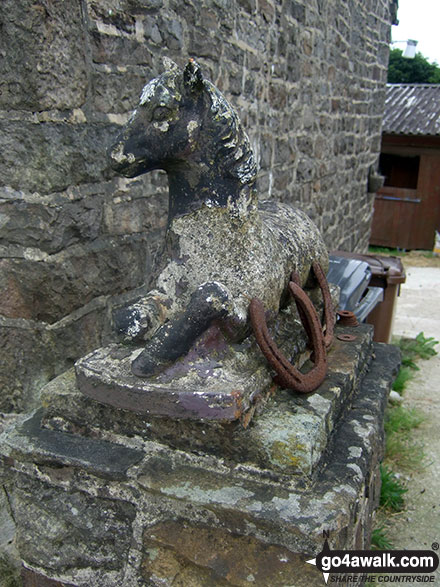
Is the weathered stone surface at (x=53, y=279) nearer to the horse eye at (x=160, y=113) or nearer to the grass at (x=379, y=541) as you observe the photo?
the horse eye at (x=160, y=113)

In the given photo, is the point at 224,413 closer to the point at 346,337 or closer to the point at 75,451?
the point at 75,451

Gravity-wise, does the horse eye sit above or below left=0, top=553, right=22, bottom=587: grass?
above

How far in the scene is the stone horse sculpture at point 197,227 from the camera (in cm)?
156

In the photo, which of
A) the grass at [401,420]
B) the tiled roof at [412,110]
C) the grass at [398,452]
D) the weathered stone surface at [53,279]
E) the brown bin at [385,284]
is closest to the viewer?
the weathered stone surface at [53,279]

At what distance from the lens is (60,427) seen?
180 cm

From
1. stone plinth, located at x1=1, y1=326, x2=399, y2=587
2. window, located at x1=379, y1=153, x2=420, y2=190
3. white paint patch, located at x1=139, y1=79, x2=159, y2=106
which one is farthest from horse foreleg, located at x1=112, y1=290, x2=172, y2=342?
window, located at x1=379, y1=153, x2=420, y2=190

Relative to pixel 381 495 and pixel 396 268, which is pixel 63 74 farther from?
pixel 396 268

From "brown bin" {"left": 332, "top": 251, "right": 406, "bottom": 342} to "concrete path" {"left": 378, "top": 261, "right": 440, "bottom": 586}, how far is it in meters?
0.53

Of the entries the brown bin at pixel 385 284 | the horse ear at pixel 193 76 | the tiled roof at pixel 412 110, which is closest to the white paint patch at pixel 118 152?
the horse ear at pixel 193 76

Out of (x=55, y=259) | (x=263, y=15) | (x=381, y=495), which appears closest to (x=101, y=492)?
(x=55, y=259)

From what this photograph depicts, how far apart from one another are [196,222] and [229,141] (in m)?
0.26

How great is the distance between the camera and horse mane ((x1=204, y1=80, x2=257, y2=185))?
157 cm

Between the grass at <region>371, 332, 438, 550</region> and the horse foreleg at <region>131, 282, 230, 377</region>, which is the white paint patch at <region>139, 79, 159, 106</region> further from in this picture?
the grass at <region>371, 332, 438, 550</region>

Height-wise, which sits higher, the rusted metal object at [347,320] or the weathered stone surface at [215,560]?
the rusted metal object at [347,320]
